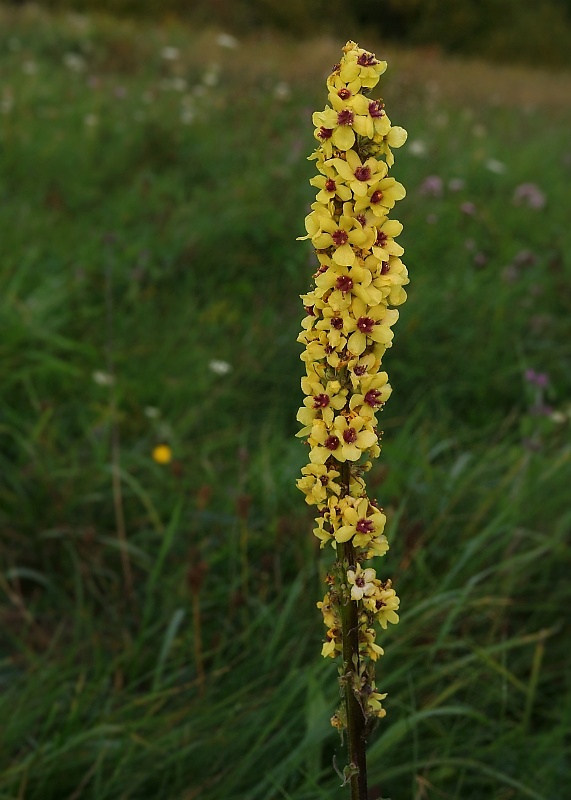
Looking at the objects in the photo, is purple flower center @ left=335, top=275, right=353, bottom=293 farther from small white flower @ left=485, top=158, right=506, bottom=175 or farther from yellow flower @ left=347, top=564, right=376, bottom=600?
small white flower @ left=485, top=158, right=506, bottom=175

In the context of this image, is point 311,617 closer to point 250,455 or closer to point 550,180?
point 250,455

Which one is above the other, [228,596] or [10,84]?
[10,84]

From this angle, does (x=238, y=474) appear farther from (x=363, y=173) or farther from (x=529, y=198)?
(x=529, y=198)

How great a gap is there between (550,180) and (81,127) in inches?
121

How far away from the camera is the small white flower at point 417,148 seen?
5281mm

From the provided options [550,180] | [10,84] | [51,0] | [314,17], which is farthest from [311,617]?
[314,17]

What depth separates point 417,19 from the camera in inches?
890

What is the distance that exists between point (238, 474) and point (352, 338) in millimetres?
1838

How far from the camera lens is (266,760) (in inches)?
73.7

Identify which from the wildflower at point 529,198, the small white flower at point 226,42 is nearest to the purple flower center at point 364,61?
the wildflower at point 529,198

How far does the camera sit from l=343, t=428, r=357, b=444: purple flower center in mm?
1070

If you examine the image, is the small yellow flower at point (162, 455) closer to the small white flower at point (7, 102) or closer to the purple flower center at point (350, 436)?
the purple flower center at point (350, 436)

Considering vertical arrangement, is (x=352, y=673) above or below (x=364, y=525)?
below

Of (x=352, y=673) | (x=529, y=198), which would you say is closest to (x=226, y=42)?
(x=529, y=198)
